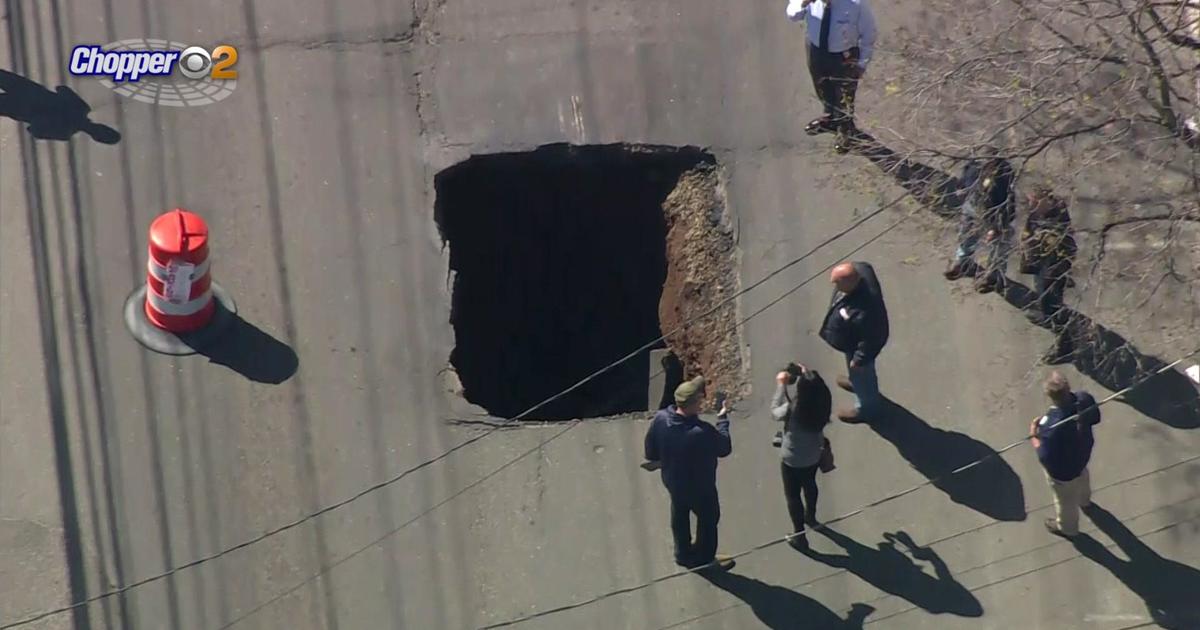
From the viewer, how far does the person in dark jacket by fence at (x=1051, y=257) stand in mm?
8695

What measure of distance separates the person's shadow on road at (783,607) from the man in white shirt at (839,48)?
11.0 ft

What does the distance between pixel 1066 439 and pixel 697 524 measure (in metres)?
2.42

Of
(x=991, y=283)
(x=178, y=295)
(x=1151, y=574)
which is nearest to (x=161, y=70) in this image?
(x=178, y=295)

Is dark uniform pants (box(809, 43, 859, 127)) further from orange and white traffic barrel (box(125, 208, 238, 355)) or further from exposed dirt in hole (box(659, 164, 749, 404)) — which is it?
→ orange and white traffic barrel (box(125, 208, 238, 355))

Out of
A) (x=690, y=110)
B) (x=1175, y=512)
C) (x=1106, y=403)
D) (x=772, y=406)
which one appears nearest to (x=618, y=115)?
(x=690, y=110)

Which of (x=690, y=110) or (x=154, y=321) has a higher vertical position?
(x=690, y=110)

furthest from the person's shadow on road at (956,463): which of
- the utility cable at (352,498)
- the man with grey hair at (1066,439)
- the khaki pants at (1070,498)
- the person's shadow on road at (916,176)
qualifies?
the person's shadow on road at (916,176)

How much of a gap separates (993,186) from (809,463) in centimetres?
220

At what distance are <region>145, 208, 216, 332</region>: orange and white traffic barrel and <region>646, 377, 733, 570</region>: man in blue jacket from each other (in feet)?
11.3

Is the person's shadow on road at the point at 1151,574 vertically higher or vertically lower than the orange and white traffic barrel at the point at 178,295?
lower

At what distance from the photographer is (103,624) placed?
9289 mm

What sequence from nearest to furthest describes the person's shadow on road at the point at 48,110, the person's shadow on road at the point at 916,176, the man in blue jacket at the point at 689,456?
1. the man in blue jacket at the point at 689,456
2. the person's shadow on road at the point at 916,176
3. the person's shadow on road at the point at 48,110

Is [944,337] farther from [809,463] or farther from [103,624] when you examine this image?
[103,624]

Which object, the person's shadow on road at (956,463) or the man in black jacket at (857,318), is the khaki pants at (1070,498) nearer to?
the person's shadow on road at (956,463)
